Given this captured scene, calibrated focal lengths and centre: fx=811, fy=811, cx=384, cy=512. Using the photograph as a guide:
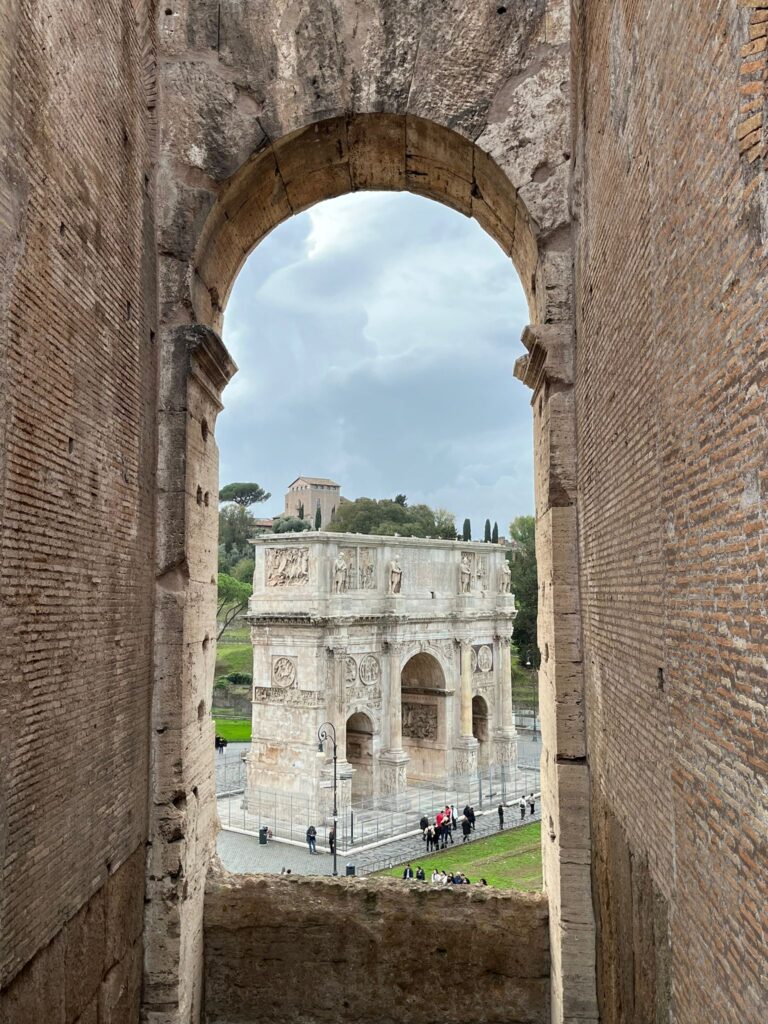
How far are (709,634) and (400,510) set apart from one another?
5249 centimetres

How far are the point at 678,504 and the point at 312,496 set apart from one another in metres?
93.7

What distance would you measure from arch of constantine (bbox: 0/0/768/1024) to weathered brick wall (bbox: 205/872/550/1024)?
2cm

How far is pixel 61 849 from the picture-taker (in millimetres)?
4035

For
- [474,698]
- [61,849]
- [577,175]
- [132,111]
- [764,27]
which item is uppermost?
[132,111]

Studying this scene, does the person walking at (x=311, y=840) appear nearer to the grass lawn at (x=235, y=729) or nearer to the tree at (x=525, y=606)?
the grass lawn at (x=235, y=729)

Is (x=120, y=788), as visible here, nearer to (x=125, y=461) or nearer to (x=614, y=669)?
(x=125, y=461)

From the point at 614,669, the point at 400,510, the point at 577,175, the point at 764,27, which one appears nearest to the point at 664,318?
the point at 764,27

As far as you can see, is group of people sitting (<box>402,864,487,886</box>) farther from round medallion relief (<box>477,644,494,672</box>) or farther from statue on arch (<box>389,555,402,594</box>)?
round medallion relief (<box>477,644,494,672</box>)

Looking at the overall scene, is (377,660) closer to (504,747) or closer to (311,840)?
(311,840)

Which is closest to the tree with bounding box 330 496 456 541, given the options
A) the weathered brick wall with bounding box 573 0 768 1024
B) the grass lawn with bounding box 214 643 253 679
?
the grass lawn with bounding box 214 643 253 679

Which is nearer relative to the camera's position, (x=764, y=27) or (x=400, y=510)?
(x=764, y=27)

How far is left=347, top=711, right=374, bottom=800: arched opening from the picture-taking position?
24.5 metres

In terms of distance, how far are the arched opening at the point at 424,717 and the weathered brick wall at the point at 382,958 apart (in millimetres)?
A: 20525

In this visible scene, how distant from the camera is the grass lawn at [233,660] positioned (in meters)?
41.6
